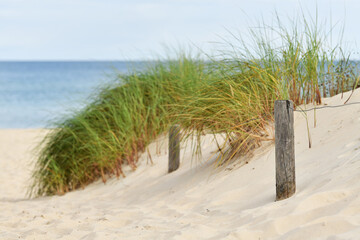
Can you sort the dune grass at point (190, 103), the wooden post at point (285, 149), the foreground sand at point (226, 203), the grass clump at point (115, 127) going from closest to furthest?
the foreground sand at point (226, 203) < the wooden post at point (285, 149) < the dune grass at point (190, 103) < the grass clump at point (115, 127)

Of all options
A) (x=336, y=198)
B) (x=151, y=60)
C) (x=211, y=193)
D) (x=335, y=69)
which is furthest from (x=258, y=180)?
(x=151, y=60)

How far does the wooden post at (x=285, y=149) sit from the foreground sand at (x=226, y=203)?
0.12m

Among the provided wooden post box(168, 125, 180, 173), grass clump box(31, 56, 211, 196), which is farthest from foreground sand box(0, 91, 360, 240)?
grass clump box(31, 56, 211, 196)

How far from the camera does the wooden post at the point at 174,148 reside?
533 centimetres

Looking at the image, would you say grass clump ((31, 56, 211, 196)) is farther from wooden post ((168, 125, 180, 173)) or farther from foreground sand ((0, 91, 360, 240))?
wooden post ((168, 125, 180, 173))

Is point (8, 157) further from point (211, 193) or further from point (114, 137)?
point (211, 193)

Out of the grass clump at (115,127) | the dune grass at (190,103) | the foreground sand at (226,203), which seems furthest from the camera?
the grass clump at (115,127)

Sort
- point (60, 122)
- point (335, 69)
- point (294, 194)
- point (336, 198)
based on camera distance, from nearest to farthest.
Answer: point (336, 198) → point (294, 194) → point (335, 69) → point (60, 122)

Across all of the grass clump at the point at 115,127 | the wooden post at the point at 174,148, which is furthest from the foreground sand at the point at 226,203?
the grass clump at the point at 115,127

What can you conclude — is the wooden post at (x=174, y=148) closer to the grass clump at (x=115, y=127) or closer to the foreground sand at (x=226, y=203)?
the foreground sand at (x=226, y=203)

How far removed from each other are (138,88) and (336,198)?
380 centimetres

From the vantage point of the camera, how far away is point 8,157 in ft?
35.7

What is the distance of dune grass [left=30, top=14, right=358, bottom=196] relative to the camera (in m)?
4.59

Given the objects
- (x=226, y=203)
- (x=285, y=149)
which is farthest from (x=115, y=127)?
(x=285, y=149)
